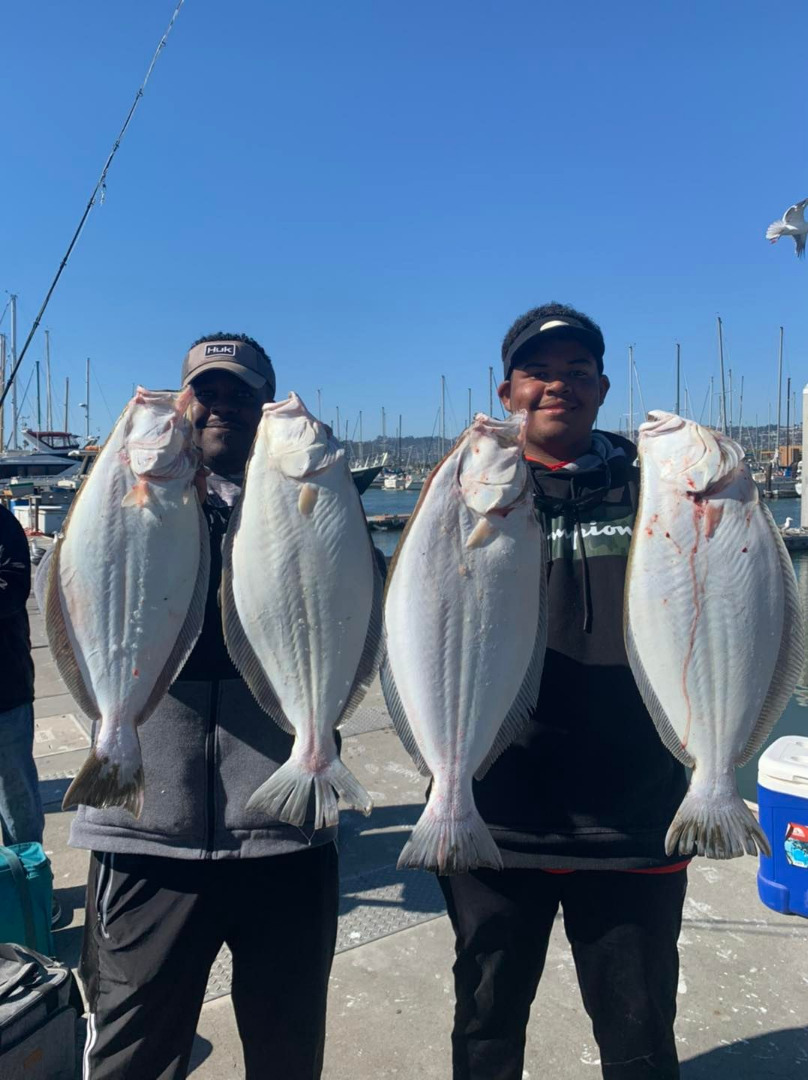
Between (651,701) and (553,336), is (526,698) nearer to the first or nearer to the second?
(651,701)

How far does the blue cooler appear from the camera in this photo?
3318 mm

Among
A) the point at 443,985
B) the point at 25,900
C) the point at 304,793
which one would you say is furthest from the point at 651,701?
the point at 25,900

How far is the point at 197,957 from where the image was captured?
2025 mm

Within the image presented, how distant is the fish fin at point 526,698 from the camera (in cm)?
195

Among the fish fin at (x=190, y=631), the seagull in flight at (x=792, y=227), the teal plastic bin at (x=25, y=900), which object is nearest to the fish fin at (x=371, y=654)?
the fish fin at (x=190, y=631)

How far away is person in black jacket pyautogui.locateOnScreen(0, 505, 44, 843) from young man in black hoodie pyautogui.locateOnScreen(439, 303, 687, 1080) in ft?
8.14

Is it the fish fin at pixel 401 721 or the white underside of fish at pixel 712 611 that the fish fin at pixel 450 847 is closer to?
the fish fin at pixel 401 721

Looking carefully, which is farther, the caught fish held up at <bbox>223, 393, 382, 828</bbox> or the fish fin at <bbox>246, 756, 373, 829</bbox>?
the caught fish held up at <bbox>223, 393, 382, 828</bbox>

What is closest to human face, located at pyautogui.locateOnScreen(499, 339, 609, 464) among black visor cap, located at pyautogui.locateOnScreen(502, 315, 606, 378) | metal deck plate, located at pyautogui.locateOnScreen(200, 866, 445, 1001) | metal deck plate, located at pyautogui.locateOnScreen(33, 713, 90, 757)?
black visor cap, located at pyautogui.locateOnScreen(502, 315, 606, 378)

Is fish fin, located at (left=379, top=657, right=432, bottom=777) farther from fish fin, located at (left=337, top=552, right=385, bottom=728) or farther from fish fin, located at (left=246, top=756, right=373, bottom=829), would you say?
fish fin, located at (left=246, top=756, right=373, bottom=829)

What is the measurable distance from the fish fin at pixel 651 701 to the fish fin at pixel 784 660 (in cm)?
17

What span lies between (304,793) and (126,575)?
0.75 metres

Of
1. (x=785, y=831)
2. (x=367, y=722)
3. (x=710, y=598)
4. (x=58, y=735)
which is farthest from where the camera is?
(x=367, y=722)

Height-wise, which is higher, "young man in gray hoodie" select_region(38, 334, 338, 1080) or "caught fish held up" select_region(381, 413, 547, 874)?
"caught fish held up" select_region(381, 413, 547, 874)
